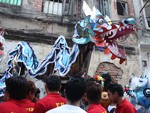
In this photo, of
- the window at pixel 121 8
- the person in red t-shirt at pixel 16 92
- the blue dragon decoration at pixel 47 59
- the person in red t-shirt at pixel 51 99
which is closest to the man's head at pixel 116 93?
the person in red t-shirt at pixel 51 99

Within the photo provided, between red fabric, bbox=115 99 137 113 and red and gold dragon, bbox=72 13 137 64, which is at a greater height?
red and gold dragon, bbox=72 13 137 64

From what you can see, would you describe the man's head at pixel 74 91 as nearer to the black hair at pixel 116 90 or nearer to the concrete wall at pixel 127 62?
the black hair at pixel 116 90

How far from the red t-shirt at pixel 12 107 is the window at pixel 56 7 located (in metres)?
6.37

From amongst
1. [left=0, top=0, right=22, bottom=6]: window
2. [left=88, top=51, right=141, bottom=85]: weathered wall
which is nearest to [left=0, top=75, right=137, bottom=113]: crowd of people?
[left=88, top=51, right=141, bottom=85]: weathered wall

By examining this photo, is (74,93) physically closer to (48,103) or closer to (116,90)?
(48,103)

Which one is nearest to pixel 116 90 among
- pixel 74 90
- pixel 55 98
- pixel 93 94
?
pixel 93 94

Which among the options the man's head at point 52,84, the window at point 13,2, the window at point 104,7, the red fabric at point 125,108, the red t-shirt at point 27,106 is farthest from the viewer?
the window at point 104,7

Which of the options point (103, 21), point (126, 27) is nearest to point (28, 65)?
point (103, 21)

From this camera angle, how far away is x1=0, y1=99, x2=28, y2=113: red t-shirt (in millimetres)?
2146

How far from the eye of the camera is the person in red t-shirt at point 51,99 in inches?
102

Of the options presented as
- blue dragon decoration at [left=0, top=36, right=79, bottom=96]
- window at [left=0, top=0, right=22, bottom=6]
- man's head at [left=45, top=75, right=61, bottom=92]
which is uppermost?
window at [left=0, top=0, right=22, bottom=6]

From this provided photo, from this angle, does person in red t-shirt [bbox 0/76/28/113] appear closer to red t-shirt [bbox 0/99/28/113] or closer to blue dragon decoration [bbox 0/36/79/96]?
red t-shirt [bbox 0/99/28/113]

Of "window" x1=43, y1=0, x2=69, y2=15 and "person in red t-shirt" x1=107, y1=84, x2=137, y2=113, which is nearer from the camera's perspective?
"person in red t-shirt" x1=107, y1=84, x2=137, y2=113

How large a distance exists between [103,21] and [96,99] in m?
2.92
